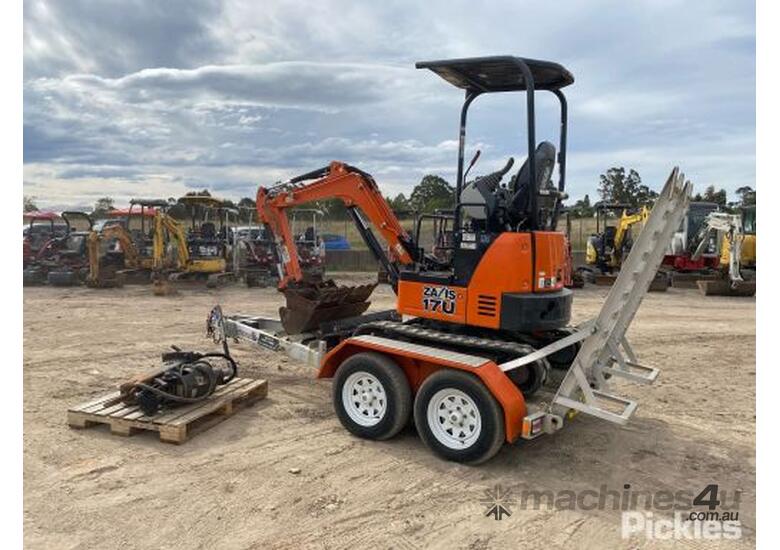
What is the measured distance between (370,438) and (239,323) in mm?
2859

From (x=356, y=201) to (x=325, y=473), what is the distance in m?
3.23

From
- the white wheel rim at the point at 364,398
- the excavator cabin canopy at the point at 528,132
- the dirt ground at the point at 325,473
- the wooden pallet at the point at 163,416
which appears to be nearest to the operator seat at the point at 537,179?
the excavator cabin canopy at the point at 528,132

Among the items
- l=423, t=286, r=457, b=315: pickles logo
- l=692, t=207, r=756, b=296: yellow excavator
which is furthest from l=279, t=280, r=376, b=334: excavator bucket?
l=692, t=207, r=756, b=296: yellow excavator

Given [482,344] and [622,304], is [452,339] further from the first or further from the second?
[622,304]

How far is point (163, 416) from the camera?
579 cm

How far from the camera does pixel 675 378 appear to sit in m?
8.10

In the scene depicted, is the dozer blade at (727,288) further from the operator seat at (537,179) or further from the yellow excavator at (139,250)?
the yellow excavator at (139,250)

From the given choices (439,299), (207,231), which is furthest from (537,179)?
(207,231)

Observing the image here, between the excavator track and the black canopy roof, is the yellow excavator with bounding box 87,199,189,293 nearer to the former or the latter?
the excavator track

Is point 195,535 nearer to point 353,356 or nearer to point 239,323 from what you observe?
point 353,356

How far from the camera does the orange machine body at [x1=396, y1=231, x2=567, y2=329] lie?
5309 mm

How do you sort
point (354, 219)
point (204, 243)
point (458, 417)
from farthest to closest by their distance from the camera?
1. point (204, 243)
2. point (354, 219)
3. point (458, 417)

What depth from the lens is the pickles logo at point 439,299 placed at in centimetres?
569

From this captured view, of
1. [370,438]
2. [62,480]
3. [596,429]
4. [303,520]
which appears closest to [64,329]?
[62,480]
